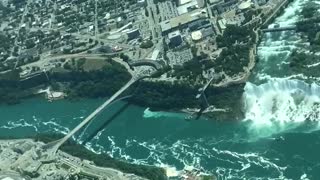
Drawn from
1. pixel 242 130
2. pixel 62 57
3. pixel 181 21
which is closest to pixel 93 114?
pixel 62 57

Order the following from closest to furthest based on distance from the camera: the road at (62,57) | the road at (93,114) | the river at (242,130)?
the river at (242,130) < the road at (93,114) < the road at (62,57)

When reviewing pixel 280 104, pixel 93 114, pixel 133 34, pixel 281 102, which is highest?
pixel 133 34

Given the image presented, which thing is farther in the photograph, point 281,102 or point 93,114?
point 93,114

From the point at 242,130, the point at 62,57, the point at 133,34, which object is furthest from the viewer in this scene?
the point at 62,57

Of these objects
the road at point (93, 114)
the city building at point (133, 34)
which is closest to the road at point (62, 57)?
the city building at point (133, 34)

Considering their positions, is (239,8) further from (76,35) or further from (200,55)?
(76,35)

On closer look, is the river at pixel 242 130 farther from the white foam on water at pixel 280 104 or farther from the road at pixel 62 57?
the road at pixel 62 57

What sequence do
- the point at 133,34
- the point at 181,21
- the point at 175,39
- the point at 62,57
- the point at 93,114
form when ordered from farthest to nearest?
the point at 62,57 → the point at 133,34 → the point at 181,21 → the point at 175,39 → the point at 93,114

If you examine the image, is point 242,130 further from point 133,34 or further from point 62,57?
point 62,57

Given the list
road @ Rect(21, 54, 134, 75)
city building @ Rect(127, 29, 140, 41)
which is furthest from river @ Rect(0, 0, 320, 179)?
city building @ Rect(127, 29, 140, 41)
